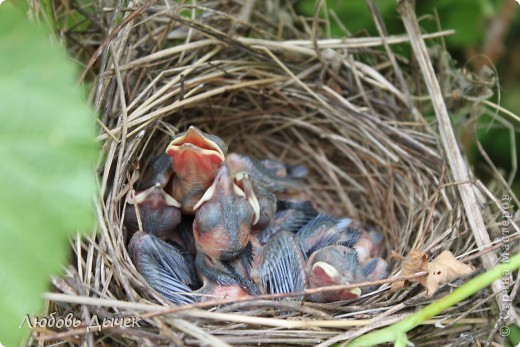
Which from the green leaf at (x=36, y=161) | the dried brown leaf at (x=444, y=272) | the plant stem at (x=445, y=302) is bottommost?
the plant stem at (x=445, y=302)

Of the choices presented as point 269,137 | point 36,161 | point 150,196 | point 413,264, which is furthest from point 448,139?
point 36,161

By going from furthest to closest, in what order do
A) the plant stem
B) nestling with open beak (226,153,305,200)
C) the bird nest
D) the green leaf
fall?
nestling with open beak (226,153,305,200) → the bird nest → the plant stem → the green leaf

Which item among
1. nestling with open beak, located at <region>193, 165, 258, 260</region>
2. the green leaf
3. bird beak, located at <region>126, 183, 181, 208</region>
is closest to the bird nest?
bird beak, located at <region>126, 183, 181, 208</region>

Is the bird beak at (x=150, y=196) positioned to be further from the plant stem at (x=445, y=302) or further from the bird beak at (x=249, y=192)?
the plant stem at (x=445, y=302)

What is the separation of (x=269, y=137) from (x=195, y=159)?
0.49 m

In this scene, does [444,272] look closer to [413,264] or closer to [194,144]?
[413,264]

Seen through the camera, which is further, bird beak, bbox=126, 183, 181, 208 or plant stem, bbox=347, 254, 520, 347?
bird beak, bbox=126, 183, 181, 208

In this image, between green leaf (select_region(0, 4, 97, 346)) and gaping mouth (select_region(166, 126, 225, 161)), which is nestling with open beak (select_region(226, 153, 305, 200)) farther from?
green leaf (select_region(0, 4, 97, 346))

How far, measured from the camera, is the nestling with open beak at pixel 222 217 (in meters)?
1.20

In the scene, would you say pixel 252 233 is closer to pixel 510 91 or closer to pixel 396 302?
pixel 396 302

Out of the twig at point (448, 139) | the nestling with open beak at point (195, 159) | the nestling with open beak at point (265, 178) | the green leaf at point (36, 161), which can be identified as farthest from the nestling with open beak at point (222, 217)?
the green leaf at point (36, 161)

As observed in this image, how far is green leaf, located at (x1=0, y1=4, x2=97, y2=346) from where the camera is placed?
23.6 inches

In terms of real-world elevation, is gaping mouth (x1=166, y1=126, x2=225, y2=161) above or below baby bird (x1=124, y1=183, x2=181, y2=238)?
above

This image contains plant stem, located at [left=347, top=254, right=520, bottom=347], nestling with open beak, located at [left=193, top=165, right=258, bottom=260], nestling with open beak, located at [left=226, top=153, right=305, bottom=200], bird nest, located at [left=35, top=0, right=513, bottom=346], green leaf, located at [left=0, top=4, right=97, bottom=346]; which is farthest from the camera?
nestling with open beak, located at [left=226, top=153, right=305, bottom=200]
